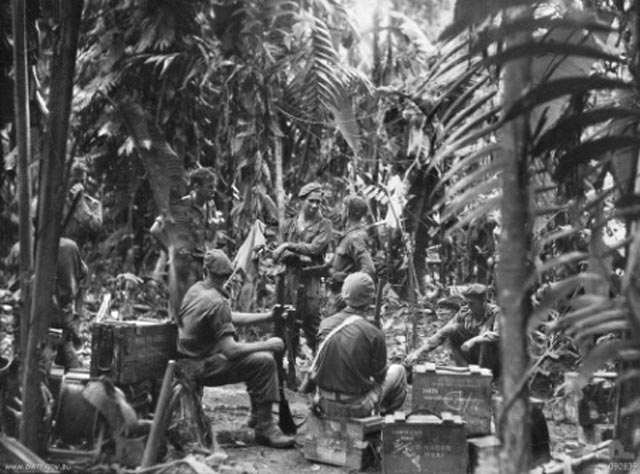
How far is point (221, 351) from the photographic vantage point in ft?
21.2

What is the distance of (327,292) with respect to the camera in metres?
11.0

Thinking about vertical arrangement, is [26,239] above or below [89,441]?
above

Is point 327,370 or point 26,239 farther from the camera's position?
point 327,370

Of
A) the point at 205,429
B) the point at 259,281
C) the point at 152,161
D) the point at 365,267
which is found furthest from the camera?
the point at 259,281

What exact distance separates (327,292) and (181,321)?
4758mm

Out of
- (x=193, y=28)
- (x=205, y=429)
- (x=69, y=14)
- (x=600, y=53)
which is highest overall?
(x=193, y=28)

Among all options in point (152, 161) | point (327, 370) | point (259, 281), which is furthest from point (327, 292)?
point (152, 161)

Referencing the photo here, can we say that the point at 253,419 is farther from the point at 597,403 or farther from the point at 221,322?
the point at 597,403

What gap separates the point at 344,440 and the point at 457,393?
883 millimetres

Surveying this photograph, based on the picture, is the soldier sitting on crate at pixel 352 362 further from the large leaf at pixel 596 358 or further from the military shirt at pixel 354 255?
the large leaf at pixel 596 358

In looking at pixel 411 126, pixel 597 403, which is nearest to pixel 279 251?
pixel 411 126

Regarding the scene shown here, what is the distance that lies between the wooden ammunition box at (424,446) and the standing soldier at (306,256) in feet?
11.9

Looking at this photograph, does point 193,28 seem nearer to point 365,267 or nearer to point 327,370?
point 327,370

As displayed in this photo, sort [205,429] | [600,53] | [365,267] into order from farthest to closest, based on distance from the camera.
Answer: [365,267] → [205,429] → [600,53]
